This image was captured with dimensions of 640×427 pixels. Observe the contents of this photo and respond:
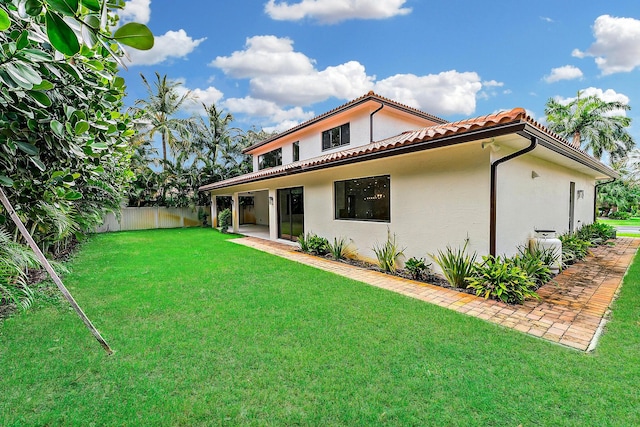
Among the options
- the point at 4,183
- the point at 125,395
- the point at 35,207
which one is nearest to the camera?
the point at 4,183

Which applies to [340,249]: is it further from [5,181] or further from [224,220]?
[224,220]

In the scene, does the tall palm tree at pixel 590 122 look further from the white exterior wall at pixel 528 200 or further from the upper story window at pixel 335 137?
the upper story window at pixel 335 137

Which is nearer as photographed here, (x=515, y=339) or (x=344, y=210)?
(x=515, y=339)

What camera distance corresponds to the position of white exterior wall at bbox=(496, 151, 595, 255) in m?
6.76

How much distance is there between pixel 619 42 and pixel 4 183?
103 feet

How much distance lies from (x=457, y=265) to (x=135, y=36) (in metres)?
6.91

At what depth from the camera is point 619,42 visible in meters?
20.1

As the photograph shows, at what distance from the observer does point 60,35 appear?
4.13 ft

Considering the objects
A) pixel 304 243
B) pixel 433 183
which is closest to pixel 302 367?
pixel 433 183

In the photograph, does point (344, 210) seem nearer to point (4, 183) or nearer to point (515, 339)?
point (515, 339)

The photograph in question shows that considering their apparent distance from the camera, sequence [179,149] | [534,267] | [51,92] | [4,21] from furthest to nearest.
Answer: [179,149]
[534,267]
[51,92]
[4,21]

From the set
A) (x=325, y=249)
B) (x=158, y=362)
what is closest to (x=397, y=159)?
(x=325, y=249)

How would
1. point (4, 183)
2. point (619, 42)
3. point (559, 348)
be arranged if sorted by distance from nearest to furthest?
point (4, 183), point (559, 348), point (619, 42)

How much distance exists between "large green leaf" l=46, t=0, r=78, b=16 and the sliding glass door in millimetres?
11532
